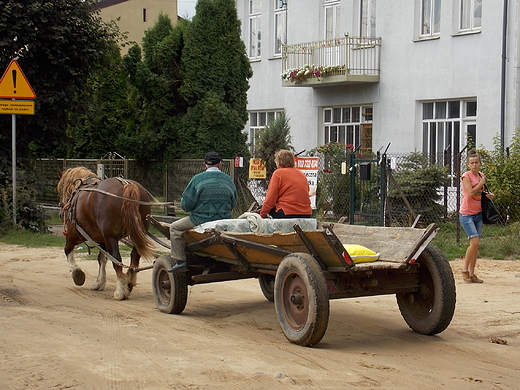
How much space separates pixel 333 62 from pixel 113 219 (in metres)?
15.0

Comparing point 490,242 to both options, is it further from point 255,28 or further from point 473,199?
point 255,28

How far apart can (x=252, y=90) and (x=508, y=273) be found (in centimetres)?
1733

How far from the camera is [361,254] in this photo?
7.62 metres

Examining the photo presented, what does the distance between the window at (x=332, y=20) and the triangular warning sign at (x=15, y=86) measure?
11.4 metres

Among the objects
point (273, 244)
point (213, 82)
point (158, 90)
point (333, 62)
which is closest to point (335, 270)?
point (273, 244)

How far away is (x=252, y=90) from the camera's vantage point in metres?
28.3

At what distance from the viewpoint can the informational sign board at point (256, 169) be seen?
18672 mm

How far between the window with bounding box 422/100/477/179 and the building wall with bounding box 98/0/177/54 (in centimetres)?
2216

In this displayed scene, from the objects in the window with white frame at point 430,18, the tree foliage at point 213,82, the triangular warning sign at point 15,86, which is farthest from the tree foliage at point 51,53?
the window with white frame at point 430,18

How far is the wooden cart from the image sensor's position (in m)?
7.12

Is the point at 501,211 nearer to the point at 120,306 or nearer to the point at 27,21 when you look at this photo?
the point at 120,306

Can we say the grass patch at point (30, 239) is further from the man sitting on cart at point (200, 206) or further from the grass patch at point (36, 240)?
the man sitting on cart at point (200, 206)

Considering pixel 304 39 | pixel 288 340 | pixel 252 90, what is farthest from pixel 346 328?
pixel 252 90

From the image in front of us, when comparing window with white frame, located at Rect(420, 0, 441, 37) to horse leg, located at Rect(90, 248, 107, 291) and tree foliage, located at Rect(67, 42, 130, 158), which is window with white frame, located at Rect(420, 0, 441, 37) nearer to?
tree foliage, located at Rect(67, 42, 130, 158)
